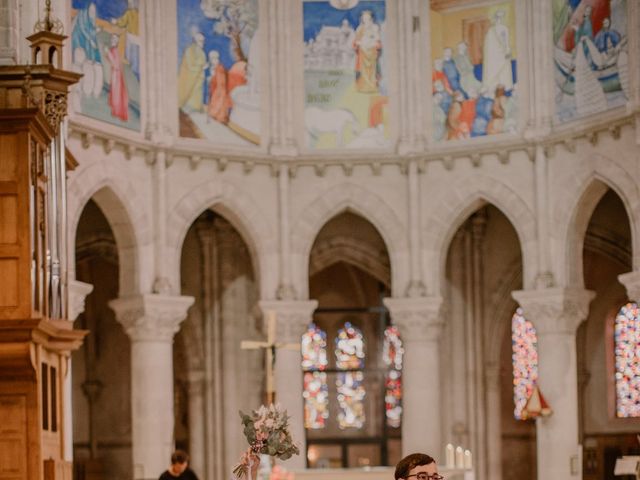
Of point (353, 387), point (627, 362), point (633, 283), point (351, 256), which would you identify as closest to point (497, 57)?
point (633, 283)

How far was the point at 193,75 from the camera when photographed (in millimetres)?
26406

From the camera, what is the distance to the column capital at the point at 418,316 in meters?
26.3

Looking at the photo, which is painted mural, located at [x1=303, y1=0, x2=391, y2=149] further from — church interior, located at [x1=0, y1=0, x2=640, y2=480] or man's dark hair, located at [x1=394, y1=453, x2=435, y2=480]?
man's dark hair, located at [x1=394, y1=453, x2=435, y2=480]

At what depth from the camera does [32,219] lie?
47.4 feet

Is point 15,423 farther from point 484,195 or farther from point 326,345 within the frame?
point 326,345

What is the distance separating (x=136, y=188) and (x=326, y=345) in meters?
7.42

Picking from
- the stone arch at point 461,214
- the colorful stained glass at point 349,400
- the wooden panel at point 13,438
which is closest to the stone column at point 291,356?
the stone arch at point 461,214

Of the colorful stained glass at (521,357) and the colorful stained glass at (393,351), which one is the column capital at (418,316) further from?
the colorful stained glass at (393,351)

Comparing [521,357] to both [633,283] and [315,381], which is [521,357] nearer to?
[315,381]

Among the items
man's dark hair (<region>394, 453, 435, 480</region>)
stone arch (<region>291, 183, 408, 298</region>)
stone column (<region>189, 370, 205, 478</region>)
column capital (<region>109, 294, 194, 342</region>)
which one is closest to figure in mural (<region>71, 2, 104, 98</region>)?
column capital (<region>109, 294, 194, 342</region>)

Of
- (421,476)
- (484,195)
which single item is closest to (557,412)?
(484,195)

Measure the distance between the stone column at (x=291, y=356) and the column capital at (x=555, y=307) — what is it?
12.4ft

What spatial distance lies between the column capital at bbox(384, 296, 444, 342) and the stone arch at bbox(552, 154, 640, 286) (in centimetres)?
233

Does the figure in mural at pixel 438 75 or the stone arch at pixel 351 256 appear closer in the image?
the figure in mural at pixel 438 75
